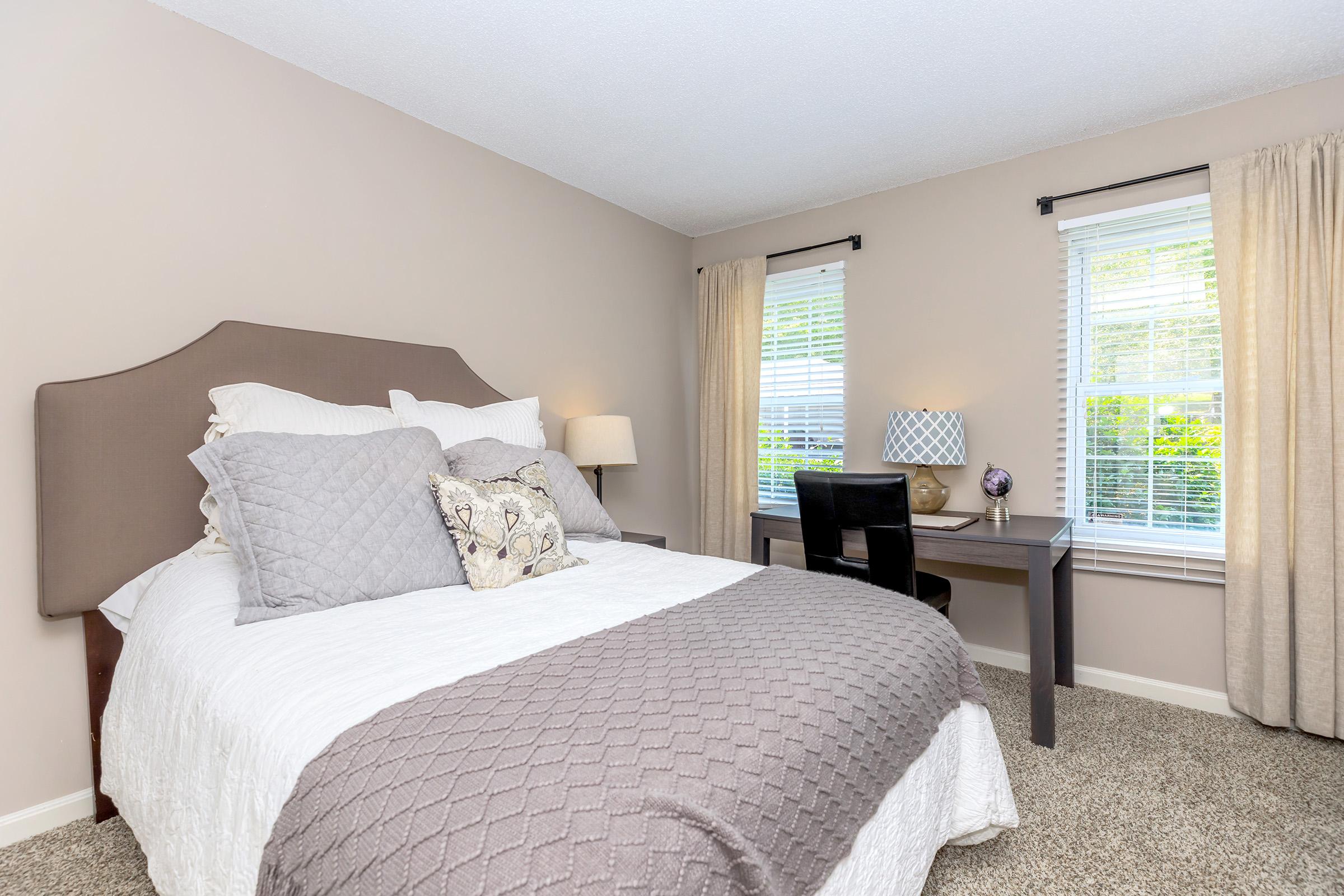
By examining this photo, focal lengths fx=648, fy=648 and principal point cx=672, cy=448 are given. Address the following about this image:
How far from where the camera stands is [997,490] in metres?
2.88

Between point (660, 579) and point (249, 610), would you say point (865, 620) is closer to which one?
point (660, 579)

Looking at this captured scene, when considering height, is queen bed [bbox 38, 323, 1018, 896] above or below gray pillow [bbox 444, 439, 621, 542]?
below

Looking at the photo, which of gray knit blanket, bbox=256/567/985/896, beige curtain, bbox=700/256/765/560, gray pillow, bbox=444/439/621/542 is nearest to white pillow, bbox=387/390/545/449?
gray pillow, bbox=444/439/621/542

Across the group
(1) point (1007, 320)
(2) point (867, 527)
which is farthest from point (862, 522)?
(1) point (1007, 320)

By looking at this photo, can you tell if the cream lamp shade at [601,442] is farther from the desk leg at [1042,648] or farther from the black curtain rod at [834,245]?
the desk leg at [1042,648]


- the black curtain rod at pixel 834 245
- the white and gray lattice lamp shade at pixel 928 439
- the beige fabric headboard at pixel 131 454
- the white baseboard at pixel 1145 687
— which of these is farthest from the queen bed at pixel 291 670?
the black curtain rod at pixel 834 245

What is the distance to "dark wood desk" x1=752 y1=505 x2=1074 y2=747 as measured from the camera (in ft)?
7.76

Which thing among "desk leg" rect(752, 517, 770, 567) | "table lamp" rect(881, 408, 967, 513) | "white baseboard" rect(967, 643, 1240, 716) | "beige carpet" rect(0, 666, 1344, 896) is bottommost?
"beige carpet" rect(0, 666, 1344, 896)

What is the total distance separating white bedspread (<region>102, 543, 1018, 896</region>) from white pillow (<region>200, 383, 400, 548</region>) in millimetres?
178

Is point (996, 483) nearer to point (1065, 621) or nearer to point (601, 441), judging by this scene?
point (1065, 621)

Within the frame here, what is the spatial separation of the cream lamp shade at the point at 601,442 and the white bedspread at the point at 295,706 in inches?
52.2

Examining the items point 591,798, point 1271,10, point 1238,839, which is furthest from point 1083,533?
point 591,798

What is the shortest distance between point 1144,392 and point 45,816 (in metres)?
4.14

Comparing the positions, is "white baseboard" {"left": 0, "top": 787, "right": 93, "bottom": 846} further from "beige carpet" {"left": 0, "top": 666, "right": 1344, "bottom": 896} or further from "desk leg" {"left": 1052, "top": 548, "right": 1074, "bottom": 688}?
"desk leg" {"left": 1052, "top": 548, "right": 1074, "bottom": 688}
